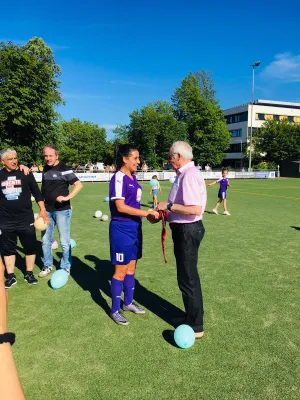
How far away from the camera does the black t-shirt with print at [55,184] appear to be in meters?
5.49

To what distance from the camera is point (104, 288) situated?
17.4 ft

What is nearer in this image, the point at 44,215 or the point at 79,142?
the point at 44,215

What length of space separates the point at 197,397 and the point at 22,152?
3241 centimetres

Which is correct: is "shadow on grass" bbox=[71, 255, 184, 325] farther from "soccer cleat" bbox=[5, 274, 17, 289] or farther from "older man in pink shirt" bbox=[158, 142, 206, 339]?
"soccer cleat" bbox=[5, 274, 17, 289]

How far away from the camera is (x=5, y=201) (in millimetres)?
5066

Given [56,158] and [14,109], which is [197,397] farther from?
[14,109]

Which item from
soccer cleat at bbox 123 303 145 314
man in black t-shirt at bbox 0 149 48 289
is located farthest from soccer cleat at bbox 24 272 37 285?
soccer cleat at bbox 123 303 145 314

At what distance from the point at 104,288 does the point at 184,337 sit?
2.18m

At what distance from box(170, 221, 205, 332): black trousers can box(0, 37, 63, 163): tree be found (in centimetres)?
3059

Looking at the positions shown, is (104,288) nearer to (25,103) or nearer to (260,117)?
(25,103)

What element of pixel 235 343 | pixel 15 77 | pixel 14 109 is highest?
pixel 15 77

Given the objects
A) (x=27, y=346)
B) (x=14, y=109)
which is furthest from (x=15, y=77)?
(x=27, y=346)

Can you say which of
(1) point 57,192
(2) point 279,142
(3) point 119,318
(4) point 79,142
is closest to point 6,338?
(3) point 119,318

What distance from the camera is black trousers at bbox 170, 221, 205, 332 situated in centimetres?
346
